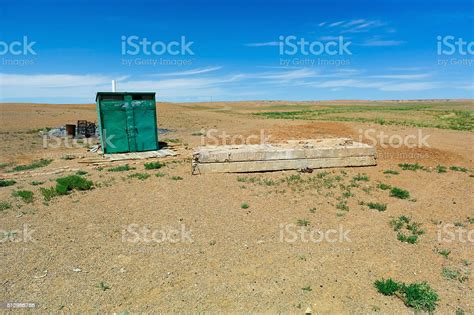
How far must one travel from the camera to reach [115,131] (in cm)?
1386

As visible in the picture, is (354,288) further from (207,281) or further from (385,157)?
(385,157)

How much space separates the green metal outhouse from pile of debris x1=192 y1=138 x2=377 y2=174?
175 inches

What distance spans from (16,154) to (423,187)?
16148 millimetres

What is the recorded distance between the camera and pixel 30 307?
13.7 ft

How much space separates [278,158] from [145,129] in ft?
21.4

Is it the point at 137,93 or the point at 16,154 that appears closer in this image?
the point at 137,93

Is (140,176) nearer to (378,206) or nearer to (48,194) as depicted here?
(48,194)

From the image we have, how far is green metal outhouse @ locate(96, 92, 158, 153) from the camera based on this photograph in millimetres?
13555

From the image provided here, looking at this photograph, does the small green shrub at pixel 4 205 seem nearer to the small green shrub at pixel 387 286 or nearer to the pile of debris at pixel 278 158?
the pile of debris at pixel 278 158

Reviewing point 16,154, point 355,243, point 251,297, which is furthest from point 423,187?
point 16,154

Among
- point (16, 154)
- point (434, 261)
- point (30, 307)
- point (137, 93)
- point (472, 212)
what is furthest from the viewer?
point (16, 154)

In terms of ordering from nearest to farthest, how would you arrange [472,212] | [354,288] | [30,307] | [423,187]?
[30,307]
[354,288]
[472,212]
[423,187]

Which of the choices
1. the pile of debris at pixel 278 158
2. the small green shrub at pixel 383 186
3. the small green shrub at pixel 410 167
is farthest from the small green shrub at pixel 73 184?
the small green shrub at pixel 410 167

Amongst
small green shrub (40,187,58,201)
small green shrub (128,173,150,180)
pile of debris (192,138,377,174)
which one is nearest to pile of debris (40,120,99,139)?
small green shrub (128,173,150,180)
